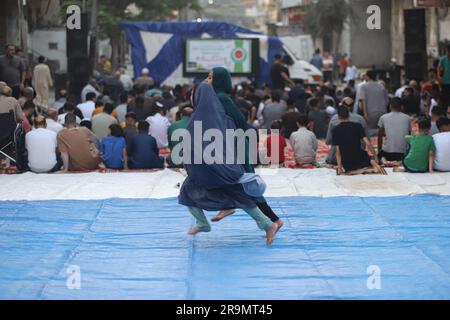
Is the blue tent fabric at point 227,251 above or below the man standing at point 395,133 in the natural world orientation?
below

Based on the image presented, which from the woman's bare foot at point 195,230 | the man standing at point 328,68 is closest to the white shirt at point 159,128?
the woman's bare foot at point 195,230

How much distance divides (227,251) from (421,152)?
502cm

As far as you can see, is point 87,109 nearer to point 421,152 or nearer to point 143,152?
point 143,152

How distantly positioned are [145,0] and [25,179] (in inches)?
1292

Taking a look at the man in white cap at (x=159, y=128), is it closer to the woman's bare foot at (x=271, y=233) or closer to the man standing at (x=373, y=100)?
the man standing at (x=373, y=100)

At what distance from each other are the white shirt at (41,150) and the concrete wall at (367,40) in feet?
109

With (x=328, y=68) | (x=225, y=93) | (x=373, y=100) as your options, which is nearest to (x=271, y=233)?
(x=225, y=93)

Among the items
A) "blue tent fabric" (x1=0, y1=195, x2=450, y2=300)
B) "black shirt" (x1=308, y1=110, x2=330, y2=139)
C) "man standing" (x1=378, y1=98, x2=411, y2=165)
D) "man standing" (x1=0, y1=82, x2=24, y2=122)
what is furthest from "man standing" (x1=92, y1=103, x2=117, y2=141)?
"blue tent fabric" (x1=0, y1=195, x2=450, y2=300)

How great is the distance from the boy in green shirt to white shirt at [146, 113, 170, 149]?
453 cm

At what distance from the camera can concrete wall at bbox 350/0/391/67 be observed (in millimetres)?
45656

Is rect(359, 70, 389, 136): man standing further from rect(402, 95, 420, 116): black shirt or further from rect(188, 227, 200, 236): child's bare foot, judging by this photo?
rect(188, 227, 200, 236): child's bare foot

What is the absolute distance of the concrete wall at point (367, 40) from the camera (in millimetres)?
45656
